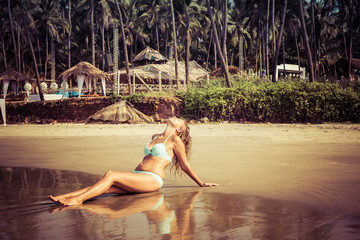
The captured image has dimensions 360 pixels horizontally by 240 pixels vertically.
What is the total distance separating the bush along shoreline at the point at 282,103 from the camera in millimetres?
14875

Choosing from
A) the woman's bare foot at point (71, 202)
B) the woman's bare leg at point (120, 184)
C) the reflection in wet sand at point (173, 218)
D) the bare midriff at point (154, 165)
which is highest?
the bare midriff at point (154, 165)

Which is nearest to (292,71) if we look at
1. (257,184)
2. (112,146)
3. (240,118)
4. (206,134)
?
(240,118)

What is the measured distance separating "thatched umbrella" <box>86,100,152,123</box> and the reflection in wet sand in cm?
1185

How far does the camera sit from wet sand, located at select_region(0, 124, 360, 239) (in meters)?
3.33

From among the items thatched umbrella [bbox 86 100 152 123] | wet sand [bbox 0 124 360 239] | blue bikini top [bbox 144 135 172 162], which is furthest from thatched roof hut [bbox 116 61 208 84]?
blue bikini top [bbox 144 135 172 162]

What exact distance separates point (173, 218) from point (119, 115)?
44.5 ft

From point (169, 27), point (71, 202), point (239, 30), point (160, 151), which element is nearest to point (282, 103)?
point (160, 151)

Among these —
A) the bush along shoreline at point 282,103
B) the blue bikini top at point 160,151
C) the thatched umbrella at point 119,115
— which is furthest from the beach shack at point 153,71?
the blue bikini top at point 160,151

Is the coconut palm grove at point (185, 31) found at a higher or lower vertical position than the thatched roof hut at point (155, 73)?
higher

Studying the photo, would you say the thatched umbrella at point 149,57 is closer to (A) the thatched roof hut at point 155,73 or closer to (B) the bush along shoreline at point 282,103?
(A) the thatched roof hut at point 155,73

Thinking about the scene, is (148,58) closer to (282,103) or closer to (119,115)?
(119,115)

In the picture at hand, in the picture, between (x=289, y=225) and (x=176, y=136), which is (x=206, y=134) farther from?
(x=289, y=225)

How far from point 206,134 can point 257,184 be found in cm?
666

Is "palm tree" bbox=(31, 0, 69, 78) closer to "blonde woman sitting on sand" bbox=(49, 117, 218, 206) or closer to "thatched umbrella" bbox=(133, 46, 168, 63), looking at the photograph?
"thatched umbrella" bbox=(133, 46, 168, 63)
